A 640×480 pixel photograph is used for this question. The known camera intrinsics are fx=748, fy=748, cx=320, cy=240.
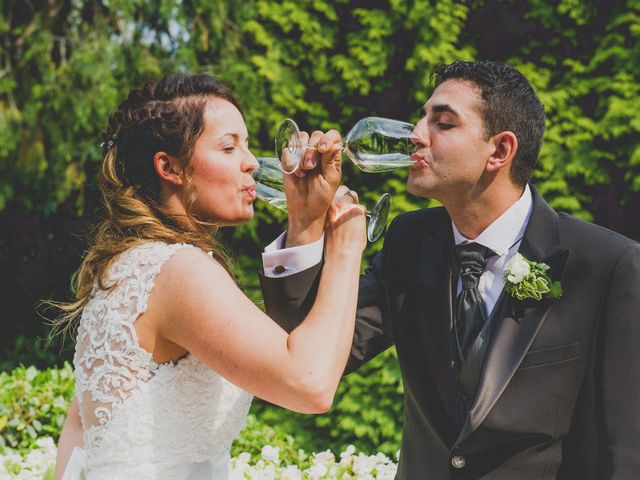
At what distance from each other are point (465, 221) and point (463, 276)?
254mm

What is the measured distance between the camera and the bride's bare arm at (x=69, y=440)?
2629mm

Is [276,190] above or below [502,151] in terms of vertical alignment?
below

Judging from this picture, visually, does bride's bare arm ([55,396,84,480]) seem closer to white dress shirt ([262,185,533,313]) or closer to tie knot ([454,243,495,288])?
white dress shirt ([262,185,533,313])

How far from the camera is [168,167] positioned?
2514mm

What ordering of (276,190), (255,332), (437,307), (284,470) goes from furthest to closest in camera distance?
1. (284,470)
2. (437,307)
3. (276,190)
4. (255,332)

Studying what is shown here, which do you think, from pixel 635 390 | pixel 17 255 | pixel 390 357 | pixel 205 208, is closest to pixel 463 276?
pixel 635 390

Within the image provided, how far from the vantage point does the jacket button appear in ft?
8.00

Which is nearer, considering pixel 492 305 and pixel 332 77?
pixel 492 305

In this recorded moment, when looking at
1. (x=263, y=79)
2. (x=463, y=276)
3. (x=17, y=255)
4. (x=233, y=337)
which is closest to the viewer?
(x=233, y=337)

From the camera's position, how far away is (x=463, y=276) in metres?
2.74

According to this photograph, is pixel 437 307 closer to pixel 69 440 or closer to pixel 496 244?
pixel 496 244

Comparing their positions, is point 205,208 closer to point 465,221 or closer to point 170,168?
point 170,168

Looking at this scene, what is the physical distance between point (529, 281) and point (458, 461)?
0.63 m

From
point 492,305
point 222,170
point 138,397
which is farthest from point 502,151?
point 138,397
